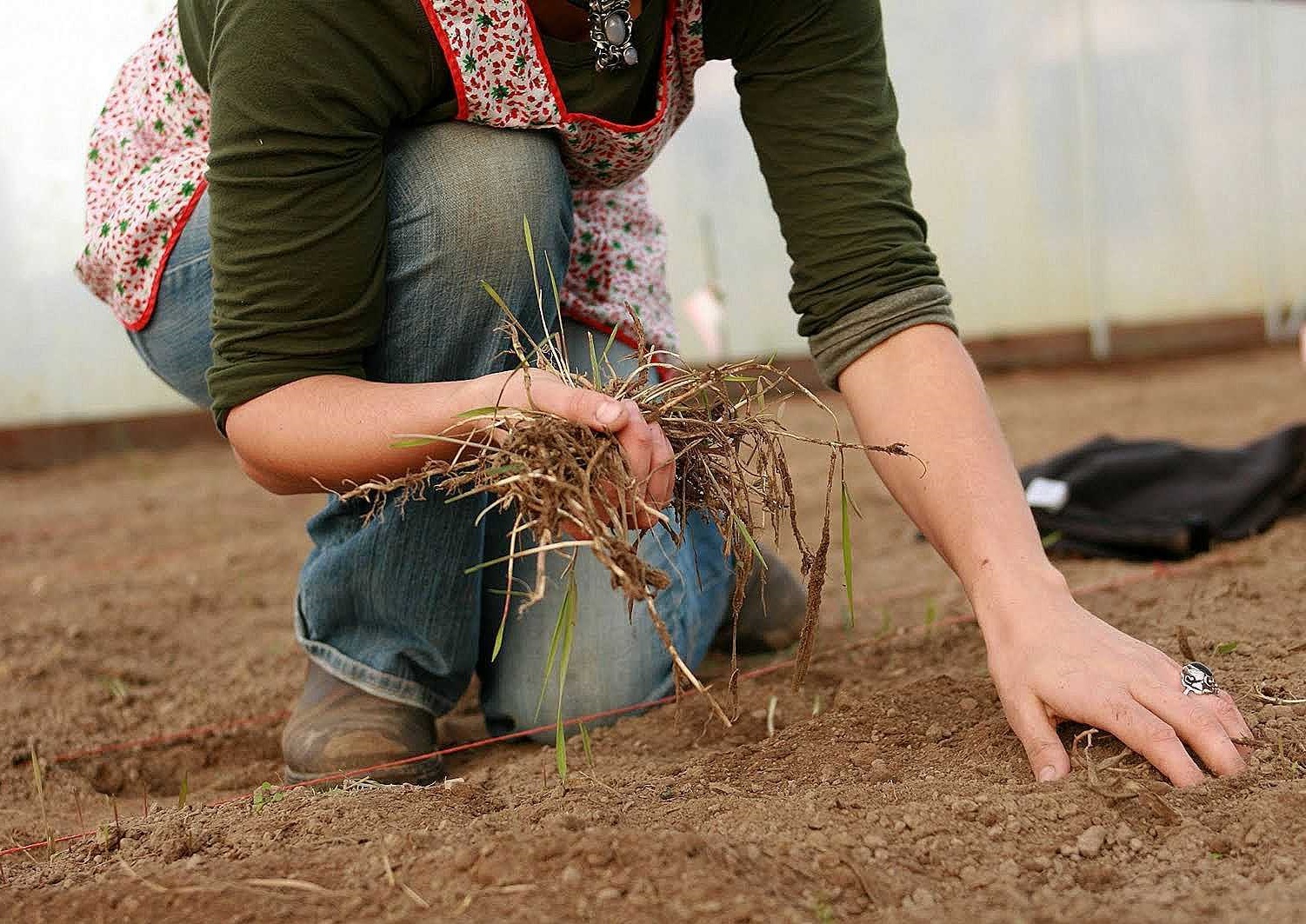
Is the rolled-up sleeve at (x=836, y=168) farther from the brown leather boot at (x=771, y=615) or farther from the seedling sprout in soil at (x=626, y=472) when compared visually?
the brown leather boot at (x=771, y=615)

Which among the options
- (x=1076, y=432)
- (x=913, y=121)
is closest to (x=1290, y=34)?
(x=913, y=121)

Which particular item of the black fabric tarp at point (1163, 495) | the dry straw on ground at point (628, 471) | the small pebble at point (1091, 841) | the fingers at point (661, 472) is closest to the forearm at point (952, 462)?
the dry straw on ground at point (628, 471)

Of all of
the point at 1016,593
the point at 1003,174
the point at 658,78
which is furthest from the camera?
the point at 1003,174

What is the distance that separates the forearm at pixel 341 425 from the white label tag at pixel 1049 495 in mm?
1429

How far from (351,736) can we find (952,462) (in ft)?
2.38

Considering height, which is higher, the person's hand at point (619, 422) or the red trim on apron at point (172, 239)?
the red trim on apron at point (172, 239)

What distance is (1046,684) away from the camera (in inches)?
42.9

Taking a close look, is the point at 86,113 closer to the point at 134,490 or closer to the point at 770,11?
the point at 134,490

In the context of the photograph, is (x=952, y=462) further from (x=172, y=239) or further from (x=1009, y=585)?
(x=172, y=239)

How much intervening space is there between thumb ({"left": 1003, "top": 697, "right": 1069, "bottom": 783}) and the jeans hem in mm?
705

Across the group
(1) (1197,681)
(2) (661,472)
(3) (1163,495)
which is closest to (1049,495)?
(3) (1163,495)

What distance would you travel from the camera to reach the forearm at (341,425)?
1.05 metres

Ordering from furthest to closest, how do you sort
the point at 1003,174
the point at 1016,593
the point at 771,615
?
the point at 1003,174 → the point at 771,615 → the point at 1016,593

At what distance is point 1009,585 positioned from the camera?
1.17 metres
